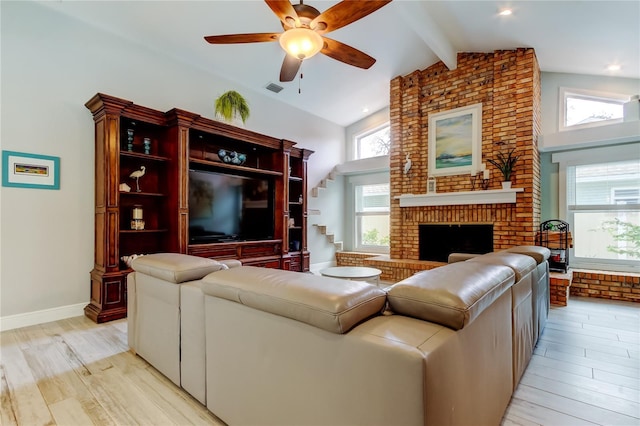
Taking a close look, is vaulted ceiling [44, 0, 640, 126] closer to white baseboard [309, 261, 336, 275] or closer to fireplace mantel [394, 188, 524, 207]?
fireplace mantel [394, 188, 524, 207]

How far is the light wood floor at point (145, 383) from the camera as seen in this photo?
5.14ft

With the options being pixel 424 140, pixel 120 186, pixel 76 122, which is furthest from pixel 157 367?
pixel 424 140

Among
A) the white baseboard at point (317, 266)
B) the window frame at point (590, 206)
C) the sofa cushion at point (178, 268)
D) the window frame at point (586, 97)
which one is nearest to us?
the sofa cushion at point (178, 268)

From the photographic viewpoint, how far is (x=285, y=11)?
206 cm

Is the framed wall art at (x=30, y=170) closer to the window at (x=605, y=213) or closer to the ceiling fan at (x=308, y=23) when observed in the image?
the ceiling fan at (x=308, y=23)

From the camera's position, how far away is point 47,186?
3.06 meters

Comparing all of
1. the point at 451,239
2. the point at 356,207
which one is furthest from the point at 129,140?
the point at 451,239

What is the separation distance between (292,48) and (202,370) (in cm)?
218

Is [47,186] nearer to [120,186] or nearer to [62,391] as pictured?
[120,186]

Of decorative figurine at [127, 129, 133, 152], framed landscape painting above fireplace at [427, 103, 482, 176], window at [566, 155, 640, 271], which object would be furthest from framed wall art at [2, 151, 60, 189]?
window at [566, 155, 640, 271]

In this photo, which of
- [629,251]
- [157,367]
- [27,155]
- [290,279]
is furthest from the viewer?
[629,251]

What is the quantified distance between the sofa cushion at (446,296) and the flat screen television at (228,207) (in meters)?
3.30

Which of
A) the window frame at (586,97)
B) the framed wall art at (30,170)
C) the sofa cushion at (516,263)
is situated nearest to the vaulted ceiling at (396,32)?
the window frame at (586,97)

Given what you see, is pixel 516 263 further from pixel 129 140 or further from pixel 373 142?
pixel 373 142
